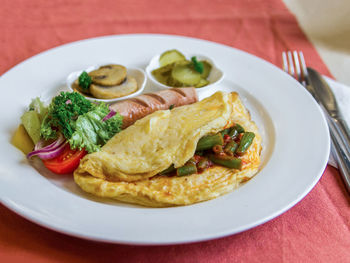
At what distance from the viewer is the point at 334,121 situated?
4660 mm

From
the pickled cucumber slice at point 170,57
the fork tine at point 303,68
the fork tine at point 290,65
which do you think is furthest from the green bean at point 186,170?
the fork tine at point 290,65

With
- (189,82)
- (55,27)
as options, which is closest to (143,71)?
(189,82)

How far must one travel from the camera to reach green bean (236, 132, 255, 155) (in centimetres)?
387

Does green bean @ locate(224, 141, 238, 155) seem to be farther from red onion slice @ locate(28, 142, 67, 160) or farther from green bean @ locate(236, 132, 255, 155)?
red onion slice @ locate(28, 142, 67, 160)

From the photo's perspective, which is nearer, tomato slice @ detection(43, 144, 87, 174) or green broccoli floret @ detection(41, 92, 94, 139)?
tomato slice @ detection(43, 144, 87, 174)

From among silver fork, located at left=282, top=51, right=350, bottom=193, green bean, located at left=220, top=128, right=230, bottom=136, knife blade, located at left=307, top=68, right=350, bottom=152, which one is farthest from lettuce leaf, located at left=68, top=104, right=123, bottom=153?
knife blade, located at left=307, top=68, right=350, bottom=152

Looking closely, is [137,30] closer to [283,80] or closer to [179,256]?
[283,80]

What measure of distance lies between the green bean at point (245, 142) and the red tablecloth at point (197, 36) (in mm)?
822

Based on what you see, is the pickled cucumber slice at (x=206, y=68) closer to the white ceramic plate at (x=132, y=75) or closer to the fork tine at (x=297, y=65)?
the white ceramic plate at (x=132, y=75)

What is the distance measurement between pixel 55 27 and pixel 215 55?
3.21 meters

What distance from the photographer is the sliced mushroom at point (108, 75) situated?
15.9 feet

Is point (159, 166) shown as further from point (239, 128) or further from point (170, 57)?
point (170, 57)

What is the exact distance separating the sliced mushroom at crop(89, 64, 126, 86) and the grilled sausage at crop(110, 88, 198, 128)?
40cm

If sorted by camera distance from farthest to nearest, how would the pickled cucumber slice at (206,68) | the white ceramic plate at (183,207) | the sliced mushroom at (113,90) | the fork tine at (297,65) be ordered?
1. the fork tine at (297,65)
2. the pickled cucumber slice at (206,68)
3. the sliced mushroom at (113,90)
4. the white ceramic plate at (183,207)
